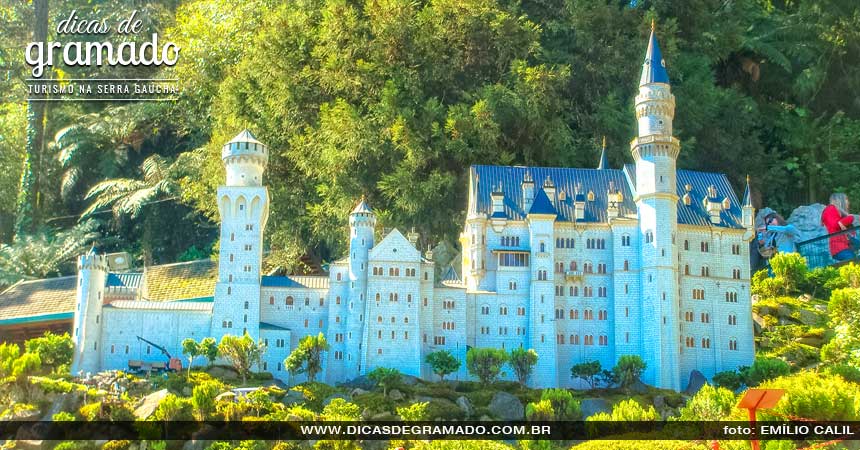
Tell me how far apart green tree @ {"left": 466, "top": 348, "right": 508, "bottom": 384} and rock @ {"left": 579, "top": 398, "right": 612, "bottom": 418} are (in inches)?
162

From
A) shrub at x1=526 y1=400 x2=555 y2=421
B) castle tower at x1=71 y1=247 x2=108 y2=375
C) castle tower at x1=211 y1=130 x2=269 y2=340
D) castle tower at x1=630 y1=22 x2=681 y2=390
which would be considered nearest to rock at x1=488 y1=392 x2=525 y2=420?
shrub at x1=526 y1=400 x2=555 y2=421

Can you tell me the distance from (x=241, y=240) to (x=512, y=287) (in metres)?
13.1

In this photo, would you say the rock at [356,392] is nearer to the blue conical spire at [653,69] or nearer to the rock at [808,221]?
the blue conical spire at [653,69]

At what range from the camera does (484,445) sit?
51.8 m

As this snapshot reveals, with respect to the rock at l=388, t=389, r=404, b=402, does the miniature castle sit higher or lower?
higher

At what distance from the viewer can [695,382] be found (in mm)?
63406

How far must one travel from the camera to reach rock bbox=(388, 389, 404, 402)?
5794 centimetres

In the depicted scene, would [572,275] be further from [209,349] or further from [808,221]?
[808,221]

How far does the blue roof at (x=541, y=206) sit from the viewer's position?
64875mm

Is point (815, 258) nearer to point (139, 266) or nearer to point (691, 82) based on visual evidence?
point (691, 82)

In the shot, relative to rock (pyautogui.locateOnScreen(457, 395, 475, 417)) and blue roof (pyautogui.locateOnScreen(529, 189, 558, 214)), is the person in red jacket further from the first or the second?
rock (pyautogui.locateOnScreen(457, 395, 475, 417))

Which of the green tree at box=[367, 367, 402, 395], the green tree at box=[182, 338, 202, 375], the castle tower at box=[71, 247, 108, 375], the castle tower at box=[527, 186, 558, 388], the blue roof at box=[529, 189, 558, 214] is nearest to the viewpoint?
the green tree at box=[367, 367, 402, 395]

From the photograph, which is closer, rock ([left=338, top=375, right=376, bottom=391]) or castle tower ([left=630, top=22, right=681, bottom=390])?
rock ([left=338, top=375, right=376, bottom=391])

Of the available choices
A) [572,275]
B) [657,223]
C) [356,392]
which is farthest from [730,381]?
[356,392]
